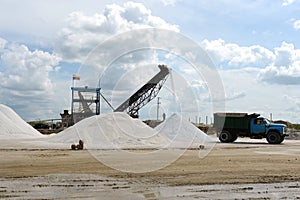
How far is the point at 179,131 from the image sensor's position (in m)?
42.2

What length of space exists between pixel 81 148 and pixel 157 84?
9.81 metres

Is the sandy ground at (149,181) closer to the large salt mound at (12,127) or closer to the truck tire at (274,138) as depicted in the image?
the truck tire at (274,138)

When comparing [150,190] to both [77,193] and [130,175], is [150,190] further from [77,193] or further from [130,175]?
[130,175]

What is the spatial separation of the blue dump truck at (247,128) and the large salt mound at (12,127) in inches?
792

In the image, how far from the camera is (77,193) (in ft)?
36.6

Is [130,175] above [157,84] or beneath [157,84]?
beneath

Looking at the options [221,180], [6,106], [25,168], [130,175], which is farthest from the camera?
[6,106]

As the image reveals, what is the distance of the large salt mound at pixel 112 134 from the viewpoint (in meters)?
33.1

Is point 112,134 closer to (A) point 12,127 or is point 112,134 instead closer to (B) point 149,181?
(A) point 12,127

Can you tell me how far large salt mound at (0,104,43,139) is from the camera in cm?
4493

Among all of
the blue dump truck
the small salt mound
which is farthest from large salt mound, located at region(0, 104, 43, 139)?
the blue dump truck

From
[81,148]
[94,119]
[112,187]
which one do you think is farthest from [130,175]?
[94,119]

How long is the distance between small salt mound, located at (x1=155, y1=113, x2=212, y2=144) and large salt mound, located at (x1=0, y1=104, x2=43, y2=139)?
14.4 m

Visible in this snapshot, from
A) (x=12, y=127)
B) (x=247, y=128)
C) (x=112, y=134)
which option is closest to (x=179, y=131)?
(x=247, y=128)
